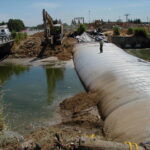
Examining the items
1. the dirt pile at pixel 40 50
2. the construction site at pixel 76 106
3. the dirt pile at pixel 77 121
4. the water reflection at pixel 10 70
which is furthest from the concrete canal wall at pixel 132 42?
the dirt pile at pixel 77 121

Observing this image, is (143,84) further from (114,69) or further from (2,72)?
(2,72)

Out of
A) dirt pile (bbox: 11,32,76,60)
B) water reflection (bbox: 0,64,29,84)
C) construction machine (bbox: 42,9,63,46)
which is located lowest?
Answer: water reflection (bbox: 0,64,29,84)

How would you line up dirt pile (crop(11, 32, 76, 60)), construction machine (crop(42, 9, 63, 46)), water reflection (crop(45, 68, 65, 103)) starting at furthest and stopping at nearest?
construction machine (crop(42, 9, 63, 46))
dirt pile (crop(11, 32, 76, 60))
water reflection (crop(45, 68, 65, 103))

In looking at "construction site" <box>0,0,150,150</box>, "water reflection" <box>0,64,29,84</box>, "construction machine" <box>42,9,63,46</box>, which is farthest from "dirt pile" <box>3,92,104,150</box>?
"construction machine" <box>42,9,63,46</box>

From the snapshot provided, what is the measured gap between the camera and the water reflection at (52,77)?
58.7ft

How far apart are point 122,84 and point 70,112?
2.64 m

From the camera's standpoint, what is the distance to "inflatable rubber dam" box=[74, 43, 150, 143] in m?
9.76

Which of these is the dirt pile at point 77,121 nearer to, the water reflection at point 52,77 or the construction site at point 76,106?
the construction site at point 76,106

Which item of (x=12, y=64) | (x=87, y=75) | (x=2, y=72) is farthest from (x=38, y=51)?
(x=87, y=75)

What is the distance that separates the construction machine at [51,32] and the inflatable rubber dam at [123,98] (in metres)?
16.7

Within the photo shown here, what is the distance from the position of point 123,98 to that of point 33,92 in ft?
24.6

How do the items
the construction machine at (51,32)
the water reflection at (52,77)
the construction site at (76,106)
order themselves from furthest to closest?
1. the construction machine at (51,32)
2. the water reflection at (52,77)
3. the construction site at (76,106)

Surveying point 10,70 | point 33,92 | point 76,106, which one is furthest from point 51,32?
point 76,106

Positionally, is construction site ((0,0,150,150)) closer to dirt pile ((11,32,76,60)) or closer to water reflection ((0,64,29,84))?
water reflection ((0,64,29,84))
